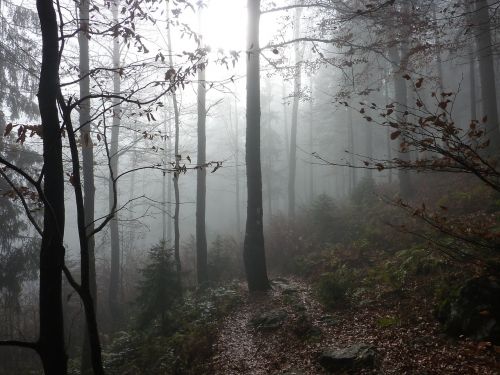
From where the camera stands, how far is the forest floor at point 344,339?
4754 millimetres

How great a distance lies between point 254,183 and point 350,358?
17.9 feet

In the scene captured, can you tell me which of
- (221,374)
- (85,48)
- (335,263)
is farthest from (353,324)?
(85,48)

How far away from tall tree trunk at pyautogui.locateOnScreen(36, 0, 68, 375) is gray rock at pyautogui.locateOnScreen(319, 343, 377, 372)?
394cm

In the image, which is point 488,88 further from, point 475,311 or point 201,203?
point 201,203

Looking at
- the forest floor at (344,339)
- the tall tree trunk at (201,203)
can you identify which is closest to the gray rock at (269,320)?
the forest floor at (344,339)

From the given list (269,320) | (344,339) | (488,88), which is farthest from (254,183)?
(488,88)

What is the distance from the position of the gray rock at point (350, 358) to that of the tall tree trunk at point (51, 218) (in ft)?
12.9

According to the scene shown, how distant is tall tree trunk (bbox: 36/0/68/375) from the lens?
2719mm

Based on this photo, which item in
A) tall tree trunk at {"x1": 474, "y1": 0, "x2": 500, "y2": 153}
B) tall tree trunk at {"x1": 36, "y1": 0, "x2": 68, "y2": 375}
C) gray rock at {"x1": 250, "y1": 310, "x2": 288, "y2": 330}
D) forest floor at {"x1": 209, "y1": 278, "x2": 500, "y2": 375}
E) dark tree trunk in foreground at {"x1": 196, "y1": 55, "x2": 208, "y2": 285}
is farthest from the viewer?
dark tree trunk in foreground at {"x1": 196, "y1": 55, "x2": 208, "y2": 285}

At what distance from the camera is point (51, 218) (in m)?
2.76

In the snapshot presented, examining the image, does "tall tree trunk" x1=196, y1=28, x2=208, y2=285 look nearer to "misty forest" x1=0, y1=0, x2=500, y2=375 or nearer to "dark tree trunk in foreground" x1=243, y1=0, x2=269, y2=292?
→ "misty forest" x1=0, y1=0, x2=500, y2=375

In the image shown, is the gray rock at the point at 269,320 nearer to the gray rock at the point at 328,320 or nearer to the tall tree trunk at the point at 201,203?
the gray rock at the point at 328,320

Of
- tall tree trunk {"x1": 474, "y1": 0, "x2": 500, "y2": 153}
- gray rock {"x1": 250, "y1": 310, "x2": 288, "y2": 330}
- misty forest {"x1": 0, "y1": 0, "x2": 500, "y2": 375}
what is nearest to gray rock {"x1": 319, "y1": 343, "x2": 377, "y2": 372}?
misty forest {"x1": 0, "y1": 0, "x2": 500, "y2": 375}

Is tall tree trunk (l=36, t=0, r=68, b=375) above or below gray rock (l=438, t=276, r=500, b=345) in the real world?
above
